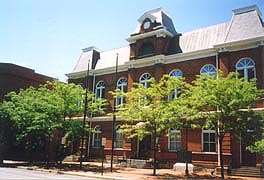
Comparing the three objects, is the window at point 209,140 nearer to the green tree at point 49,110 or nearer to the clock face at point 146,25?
the green tree at point 49,110

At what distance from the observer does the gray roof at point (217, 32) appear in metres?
24.2

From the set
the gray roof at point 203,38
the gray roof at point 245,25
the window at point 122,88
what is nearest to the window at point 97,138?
the window at point 122,88

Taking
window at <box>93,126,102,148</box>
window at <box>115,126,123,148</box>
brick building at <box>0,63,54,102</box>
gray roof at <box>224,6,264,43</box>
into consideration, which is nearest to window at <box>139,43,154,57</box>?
gray roof at <box>224,6,264,43</box>

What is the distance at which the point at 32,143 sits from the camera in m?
29.2

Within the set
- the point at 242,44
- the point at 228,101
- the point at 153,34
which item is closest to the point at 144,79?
the point at 153,34

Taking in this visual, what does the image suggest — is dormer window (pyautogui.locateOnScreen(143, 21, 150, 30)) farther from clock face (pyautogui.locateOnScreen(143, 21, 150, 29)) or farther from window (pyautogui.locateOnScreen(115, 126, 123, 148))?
window (pyautogui.locateOnScreen(115, 126, 123, 148))

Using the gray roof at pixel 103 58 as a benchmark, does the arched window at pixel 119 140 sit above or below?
below

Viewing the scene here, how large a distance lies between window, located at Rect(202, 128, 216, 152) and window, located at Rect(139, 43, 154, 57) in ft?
32.2

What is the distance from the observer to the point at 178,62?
90.7ft

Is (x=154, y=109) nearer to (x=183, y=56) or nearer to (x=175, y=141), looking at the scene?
(x=175, y=141)

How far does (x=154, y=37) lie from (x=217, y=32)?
6139mm

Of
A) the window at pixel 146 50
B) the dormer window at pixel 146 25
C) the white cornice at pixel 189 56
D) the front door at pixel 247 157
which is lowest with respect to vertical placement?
the front door at pixel 247 157

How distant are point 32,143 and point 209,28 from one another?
67.5 feet

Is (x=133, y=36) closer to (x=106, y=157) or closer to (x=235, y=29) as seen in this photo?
(x=235, y=29)
